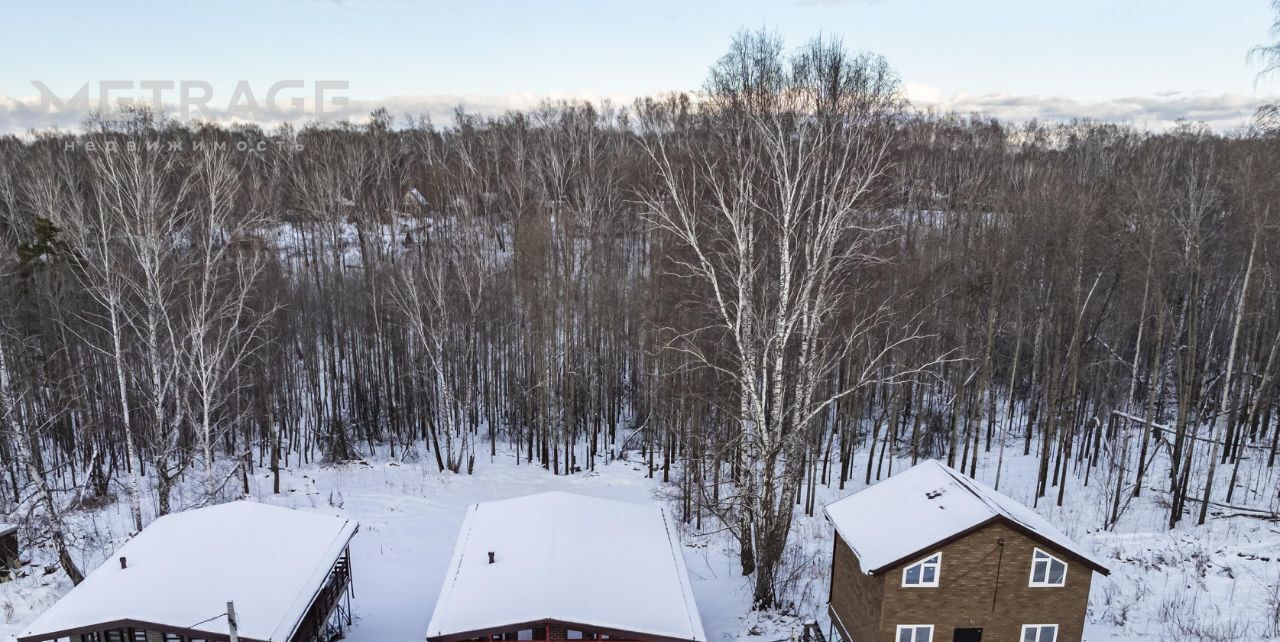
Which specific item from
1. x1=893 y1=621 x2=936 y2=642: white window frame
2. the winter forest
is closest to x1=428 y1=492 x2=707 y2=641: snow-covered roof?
the winter forest

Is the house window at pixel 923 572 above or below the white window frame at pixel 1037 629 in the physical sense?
above

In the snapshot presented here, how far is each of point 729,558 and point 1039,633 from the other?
8.33 m

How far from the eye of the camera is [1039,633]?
13172mm

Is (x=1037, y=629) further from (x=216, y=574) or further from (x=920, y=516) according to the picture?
(x=216, y=574)

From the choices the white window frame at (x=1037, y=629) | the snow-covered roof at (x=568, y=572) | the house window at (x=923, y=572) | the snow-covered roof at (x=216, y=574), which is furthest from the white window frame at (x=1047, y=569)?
the snow-covered roof at (x=216, y=574)

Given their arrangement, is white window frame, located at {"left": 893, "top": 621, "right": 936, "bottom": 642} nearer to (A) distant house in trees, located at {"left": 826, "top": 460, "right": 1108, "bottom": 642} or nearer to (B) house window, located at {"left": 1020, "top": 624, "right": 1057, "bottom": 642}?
(A) distant house in trees, located at {"left": 826, "top": 460, "right": 1108, "bottom": 642}

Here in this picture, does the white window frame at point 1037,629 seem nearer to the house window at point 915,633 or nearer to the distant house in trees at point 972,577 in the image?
the distant house in trees at point 972,577

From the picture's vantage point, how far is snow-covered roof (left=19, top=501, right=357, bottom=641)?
11.8m

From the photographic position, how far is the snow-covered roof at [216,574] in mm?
11750

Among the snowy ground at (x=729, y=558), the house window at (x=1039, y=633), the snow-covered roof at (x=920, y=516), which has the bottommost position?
the snowy ground at (x=729, y=558)

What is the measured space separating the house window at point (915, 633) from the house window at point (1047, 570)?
2.25 metres

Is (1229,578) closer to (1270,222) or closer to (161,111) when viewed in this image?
(1270,222)

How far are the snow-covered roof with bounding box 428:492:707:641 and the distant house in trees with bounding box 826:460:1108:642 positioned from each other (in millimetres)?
3968

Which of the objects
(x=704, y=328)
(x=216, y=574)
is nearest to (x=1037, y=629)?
(x=704, y=328)
